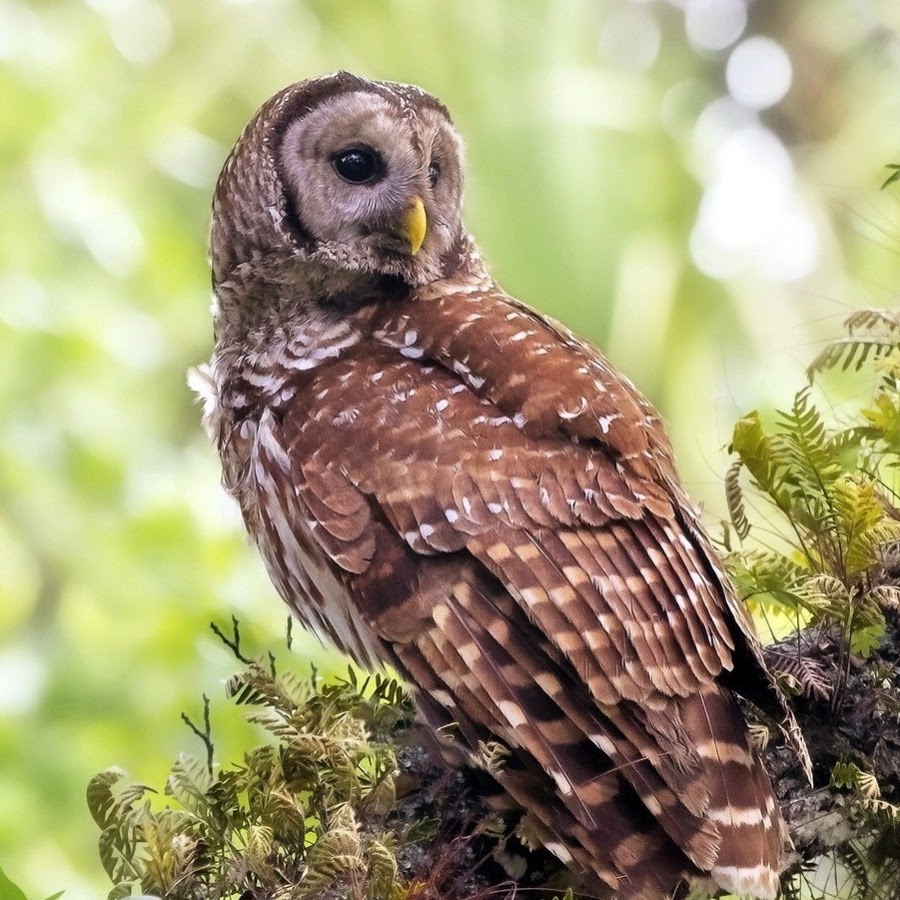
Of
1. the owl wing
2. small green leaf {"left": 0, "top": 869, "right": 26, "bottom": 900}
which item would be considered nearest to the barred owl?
the owl wing

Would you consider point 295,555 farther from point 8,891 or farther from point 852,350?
point 852,350

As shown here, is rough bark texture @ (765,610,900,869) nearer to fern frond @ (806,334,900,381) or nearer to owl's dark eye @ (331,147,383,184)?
fern frond @ (806,334,900,381)

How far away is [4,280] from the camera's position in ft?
12.2

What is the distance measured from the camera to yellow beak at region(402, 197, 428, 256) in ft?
6.45

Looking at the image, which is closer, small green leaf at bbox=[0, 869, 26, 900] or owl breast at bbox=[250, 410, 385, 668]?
small green leaf at bbox=[0, 869, 26, 900]

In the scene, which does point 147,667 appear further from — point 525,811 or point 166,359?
point 525,811

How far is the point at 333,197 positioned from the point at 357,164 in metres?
0.08

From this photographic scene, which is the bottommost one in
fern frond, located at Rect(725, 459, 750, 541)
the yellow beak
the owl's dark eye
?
fern frond, located at Rect(725, 459, 750, 541)

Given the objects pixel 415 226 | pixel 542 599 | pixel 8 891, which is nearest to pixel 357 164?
pixel 415 226

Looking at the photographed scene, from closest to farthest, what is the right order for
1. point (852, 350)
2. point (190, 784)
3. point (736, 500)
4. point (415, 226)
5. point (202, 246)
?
point (190, 784) → point (736, 500) → point (852, 350) → point (415, 226) → point (202, 246)

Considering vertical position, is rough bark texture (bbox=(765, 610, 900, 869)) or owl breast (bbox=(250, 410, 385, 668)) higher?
owl breast (bbox=(250, 410, 385, 668))

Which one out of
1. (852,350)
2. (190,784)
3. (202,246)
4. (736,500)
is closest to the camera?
(190,784)

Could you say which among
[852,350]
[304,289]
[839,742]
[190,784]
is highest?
[304,289]

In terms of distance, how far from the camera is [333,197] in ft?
6.65
